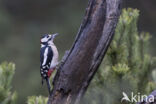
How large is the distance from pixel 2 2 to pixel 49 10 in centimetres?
119

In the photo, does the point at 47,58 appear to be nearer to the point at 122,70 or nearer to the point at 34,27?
the point at 122,70

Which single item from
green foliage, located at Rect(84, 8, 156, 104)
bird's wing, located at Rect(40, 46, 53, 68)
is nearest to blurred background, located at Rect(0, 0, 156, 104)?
bird's wing, located at Rect(40, 46, 53, 68)

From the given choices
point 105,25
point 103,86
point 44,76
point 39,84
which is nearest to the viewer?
point 105,25

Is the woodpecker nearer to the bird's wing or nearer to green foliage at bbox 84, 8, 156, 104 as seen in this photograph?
the bird's wing

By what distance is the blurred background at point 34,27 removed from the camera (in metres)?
9.52

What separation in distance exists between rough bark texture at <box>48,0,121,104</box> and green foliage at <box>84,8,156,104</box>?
0.75 ft

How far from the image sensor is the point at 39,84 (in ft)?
30.8

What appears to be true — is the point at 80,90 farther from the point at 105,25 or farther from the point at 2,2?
the point at 2,2

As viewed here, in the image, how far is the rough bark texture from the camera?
348 cm

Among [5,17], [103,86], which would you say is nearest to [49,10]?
[5,17]

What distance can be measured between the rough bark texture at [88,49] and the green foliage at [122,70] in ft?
0.75

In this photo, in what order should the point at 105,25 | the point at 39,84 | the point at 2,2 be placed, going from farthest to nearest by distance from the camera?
the point at 2,2 → the point at 39,84 → the point at 105,25

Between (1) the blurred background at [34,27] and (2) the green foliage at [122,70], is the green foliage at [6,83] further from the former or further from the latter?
(1) the blurred background at [34,27]

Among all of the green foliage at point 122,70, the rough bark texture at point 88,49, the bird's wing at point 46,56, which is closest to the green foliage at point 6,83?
the rough bark texture at point 88,49
